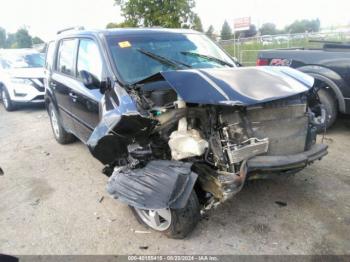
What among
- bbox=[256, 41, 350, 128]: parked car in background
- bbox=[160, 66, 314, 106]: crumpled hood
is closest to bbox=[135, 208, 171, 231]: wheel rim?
bbox=[160, 66, 314, 106]: crumpled hood

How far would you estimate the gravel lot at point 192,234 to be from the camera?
3008 mm

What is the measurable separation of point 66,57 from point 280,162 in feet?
12.0

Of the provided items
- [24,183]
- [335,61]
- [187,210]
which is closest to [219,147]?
[187,210]

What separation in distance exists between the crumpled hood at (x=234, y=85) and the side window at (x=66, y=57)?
7.49 ft

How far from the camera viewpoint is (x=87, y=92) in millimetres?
4152

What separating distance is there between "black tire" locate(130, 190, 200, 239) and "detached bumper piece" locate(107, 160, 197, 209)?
26cm

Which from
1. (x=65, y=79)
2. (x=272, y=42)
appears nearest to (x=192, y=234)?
(x=65, y=79)

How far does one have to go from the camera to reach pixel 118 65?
378 cm

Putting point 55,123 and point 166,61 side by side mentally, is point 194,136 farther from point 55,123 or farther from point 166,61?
point 55,123

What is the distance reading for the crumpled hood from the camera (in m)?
2.82

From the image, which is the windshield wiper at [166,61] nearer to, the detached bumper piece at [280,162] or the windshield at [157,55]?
the windshield at [157,55]

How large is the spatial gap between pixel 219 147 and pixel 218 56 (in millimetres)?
1928

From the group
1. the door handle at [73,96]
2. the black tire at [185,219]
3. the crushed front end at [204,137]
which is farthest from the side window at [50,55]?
the black tire at [185,219]

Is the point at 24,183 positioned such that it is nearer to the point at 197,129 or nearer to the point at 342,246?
the point at 197,129
